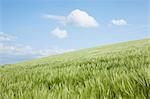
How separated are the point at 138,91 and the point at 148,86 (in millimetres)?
102

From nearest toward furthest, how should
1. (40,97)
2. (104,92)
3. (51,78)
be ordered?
(40,97)
(104,92)
(51,78)

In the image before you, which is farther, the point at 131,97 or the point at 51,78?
the point at 51,78

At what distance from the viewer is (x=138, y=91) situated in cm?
133

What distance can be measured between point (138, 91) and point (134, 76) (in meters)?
0.25

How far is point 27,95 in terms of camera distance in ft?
4.53

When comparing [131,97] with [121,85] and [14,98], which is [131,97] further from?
[14,98]

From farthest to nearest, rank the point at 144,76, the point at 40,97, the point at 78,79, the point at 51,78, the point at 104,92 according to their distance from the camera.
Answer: the point at 51,78 → the point at 78,79 → the point at 144,76 → the point at 104,92 → the point at 40,97

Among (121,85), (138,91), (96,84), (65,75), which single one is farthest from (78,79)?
(138,91)

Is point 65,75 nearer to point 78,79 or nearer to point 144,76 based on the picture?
point 78,79

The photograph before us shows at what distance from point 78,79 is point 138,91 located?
0.87 m

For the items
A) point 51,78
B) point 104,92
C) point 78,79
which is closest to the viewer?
point 104,92

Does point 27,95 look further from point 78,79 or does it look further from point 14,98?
point 78,79

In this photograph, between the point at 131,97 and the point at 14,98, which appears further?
the point at 14,98

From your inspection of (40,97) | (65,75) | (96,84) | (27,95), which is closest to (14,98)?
(27,95)
